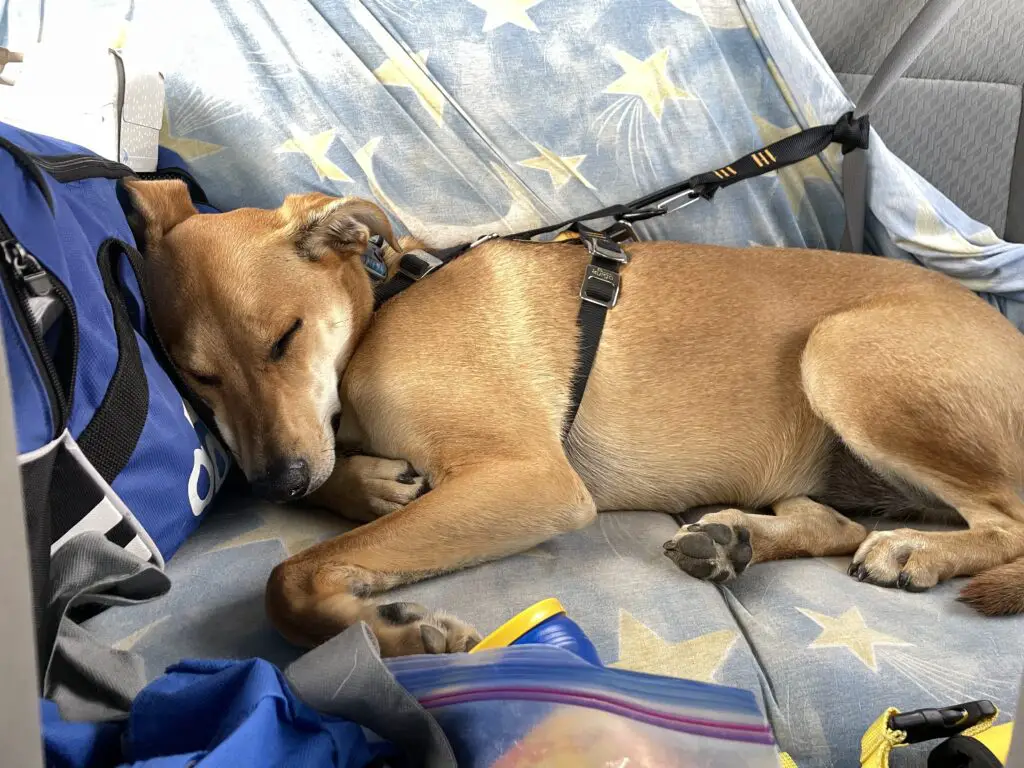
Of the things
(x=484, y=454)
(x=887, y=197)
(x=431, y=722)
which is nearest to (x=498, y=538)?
(x=484, y=454)

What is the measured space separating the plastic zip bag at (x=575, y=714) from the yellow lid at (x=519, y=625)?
0.08 metres

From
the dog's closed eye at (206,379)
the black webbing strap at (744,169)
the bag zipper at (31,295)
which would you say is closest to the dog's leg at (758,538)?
the black webbing strap at (744,169)

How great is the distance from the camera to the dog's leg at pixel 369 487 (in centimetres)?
180

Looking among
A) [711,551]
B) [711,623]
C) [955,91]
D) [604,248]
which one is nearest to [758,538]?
[711,551]

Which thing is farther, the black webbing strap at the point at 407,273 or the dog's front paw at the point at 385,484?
the black webbing strap at the point at 407,273

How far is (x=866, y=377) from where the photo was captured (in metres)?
1.85

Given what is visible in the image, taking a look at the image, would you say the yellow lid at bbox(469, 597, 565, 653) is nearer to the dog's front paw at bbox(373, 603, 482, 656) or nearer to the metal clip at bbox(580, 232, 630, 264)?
the dog's front paw at bbox(373, 603, 482, 656)

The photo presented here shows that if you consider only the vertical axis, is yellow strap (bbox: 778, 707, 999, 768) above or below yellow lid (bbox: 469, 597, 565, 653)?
above

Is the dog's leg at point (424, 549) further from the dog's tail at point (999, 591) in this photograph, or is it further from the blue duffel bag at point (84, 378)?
the dog's tail at point (999, 591)

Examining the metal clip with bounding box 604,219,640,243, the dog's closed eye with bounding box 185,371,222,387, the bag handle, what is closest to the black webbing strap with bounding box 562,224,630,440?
the metal clip with bounding box 604,219,640,243

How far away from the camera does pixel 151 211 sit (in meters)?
1.87

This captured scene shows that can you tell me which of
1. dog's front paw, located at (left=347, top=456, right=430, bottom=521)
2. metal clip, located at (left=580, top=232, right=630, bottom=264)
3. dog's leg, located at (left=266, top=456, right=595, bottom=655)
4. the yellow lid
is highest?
metal clip, located at (left=580, top=232, right=630, bottom=264)

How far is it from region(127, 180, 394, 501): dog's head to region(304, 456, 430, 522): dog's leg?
70 mm

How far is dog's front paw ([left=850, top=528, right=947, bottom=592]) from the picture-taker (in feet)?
5.34
